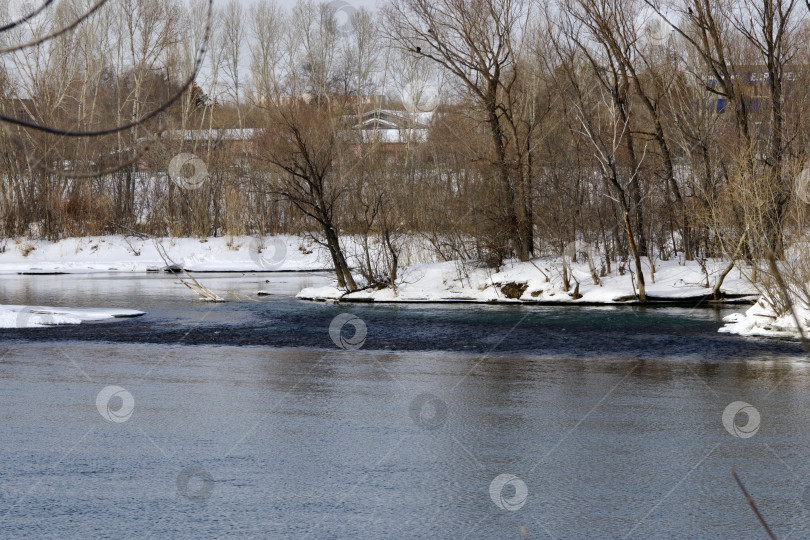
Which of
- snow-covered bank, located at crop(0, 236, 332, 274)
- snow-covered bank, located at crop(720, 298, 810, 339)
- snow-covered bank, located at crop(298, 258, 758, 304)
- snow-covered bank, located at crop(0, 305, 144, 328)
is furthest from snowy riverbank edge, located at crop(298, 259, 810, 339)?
snow-covered bank, located at crop(0, 236, 332, 274)

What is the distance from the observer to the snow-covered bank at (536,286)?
2577 centimetres

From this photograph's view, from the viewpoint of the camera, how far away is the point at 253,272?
142 feet

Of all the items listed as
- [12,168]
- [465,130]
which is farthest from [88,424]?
[12,168]

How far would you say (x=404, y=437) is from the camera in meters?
8.74

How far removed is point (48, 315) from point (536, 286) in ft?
47.4

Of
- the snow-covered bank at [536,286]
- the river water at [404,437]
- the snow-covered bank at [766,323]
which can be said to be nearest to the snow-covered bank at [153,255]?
the snow-covered bank at [536,286]

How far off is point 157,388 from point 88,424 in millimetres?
2493

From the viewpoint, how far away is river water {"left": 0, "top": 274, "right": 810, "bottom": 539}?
632cm

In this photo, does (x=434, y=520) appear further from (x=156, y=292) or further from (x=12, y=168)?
(x=12, y=168)

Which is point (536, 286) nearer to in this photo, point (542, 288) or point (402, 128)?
point (542, 288)

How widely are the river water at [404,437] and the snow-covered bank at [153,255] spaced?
28136 millimetres

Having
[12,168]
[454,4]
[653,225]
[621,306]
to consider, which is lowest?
[621,306]

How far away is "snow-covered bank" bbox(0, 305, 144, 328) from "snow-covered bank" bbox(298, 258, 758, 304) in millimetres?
7378

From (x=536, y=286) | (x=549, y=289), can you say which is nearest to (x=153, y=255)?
(x=536, y=286)
